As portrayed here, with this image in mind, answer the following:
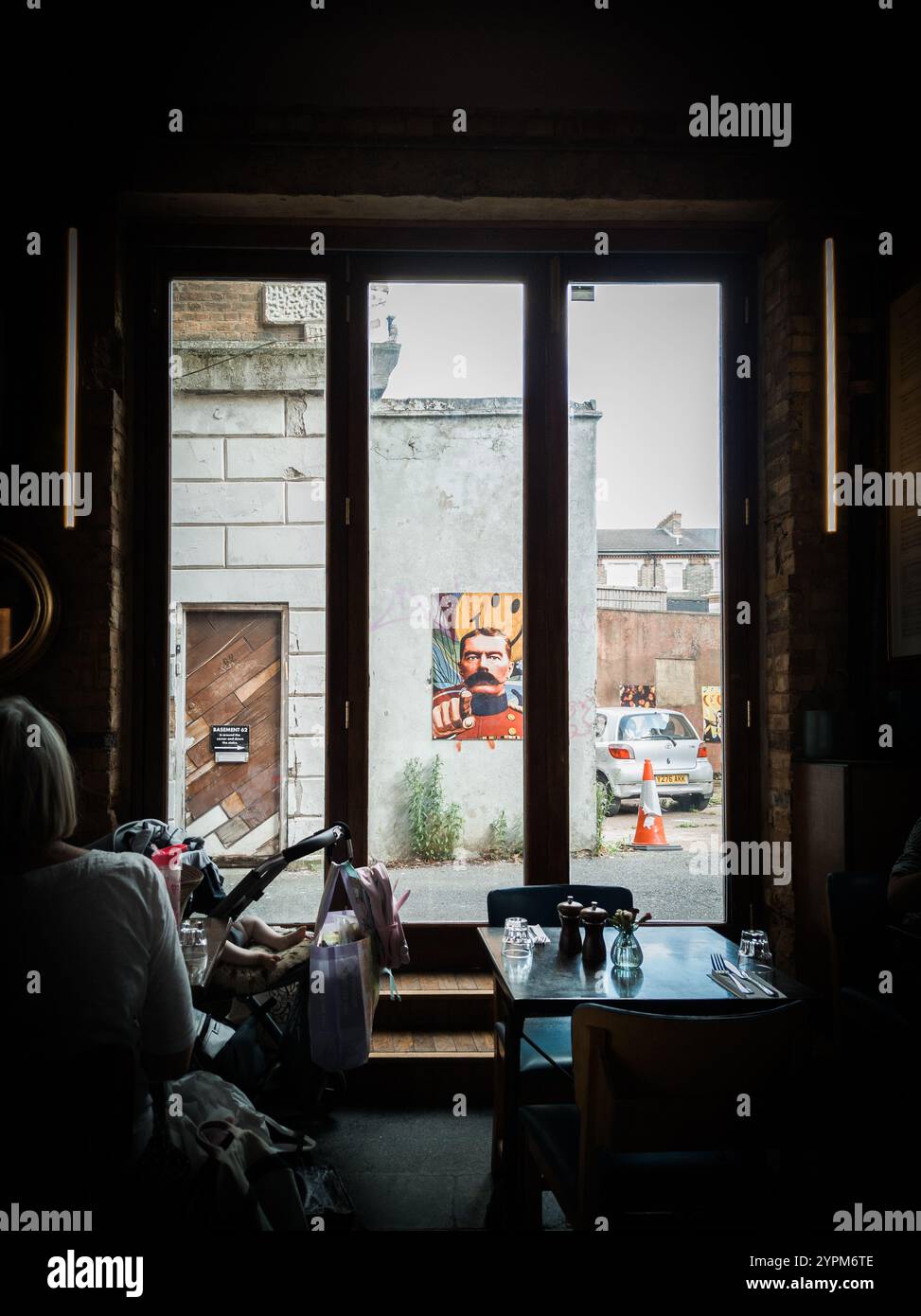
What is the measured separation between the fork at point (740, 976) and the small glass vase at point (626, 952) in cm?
24

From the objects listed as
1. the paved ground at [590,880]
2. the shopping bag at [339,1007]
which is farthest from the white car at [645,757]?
the shopping bag at [339,1007]

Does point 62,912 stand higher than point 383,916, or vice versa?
point 62,912

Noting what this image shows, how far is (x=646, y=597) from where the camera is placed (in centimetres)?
412

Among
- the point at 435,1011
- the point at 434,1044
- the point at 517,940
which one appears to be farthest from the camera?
the point at 435,1011

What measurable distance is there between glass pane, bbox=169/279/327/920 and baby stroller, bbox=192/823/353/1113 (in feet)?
3.13

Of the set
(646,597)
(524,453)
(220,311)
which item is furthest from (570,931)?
(220,311)

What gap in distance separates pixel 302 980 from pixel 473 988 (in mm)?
1027

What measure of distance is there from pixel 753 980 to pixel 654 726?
6.01ft

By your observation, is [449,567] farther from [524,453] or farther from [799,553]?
[799,553]

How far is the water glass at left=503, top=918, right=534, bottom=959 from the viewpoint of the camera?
8.34ft

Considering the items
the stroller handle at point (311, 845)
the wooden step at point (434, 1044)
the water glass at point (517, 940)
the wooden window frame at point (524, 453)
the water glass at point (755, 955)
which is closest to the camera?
the water glass at point (755, 955)

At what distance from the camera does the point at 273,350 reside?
13.4ft

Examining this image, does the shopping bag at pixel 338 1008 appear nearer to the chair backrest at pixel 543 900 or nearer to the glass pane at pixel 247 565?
the chair backrest at pixel 543 900

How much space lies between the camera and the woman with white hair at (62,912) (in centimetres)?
169
